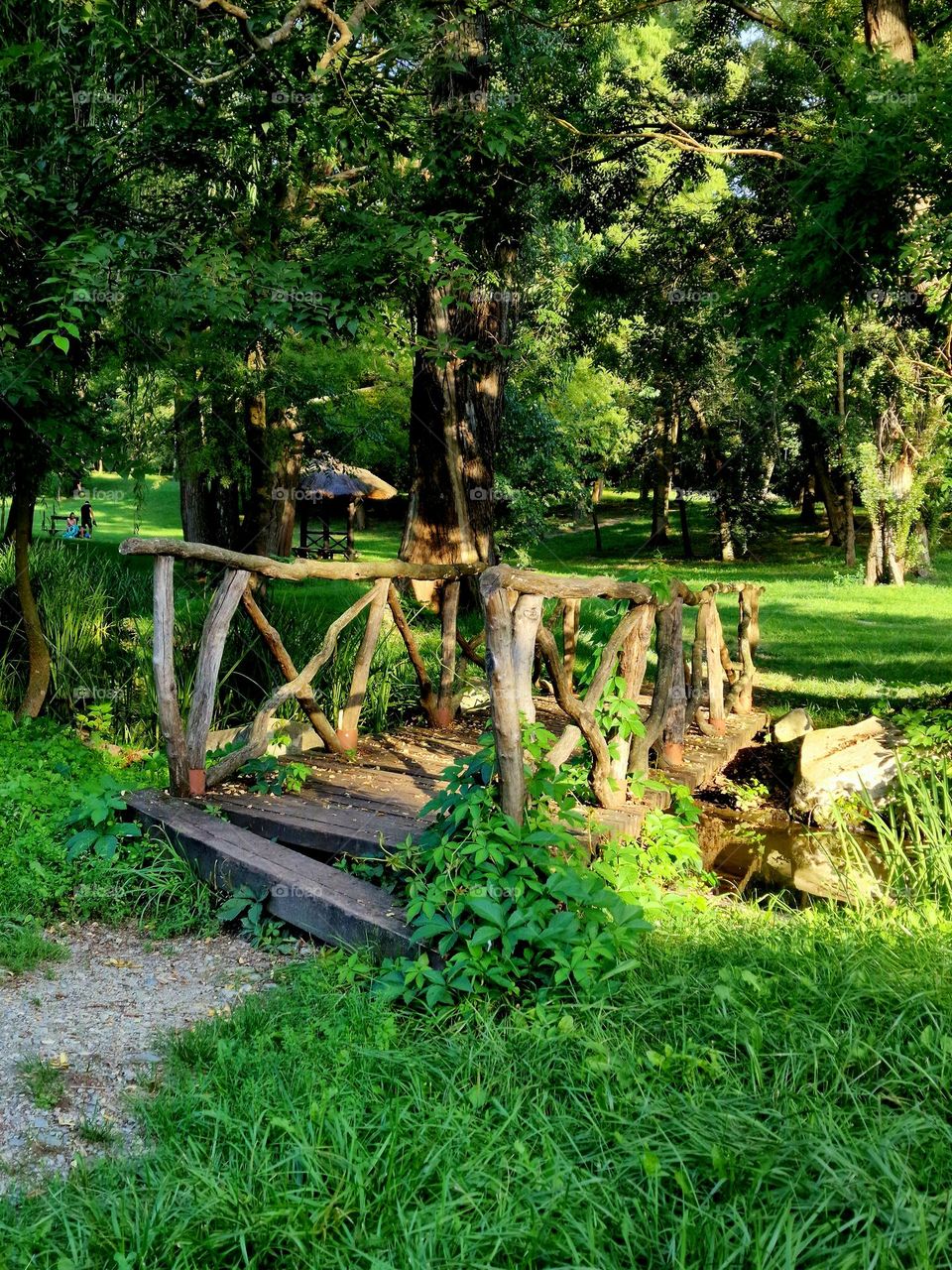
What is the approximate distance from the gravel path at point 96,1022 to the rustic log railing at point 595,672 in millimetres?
1534

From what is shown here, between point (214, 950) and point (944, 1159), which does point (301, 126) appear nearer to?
point (214, 950)

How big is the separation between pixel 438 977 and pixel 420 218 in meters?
5.11

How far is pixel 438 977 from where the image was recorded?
13.3ft

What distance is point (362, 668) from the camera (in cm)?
716

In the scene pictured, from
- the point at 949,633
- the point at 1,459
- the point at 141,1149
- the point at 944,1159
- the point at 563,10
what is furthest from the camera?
the point at 949,633

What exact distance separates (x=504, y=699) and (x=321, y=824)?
1.58 meters

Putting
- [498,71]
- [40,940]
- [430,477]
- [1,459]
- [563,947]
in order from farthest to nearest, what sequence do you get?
[498,71], [430,477], [1,459], [40,940], [563,947]

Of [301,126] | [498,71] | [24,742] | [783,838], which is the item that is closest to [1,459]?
[24,742]

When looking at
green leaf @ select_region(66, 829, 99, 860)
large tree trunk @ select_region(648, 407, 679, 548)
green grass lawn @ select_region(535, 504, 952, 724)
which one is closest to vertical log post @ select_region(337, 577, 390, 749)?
green grass lawn @ select_region(535, 504, 952, 724)

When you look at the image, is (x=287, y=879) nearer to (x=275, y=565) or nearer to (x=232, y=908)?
(x=232, y=908)

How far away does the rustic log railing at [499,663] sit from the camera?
4672 millimetres

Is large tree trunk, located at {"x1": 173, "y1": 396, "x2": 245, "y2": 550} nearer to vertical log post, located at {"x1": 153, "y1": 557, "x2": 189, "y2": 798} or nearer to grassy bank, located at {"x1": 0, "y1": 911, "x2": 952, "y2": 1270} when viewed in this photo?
vertical log post, located at {"x1": 153, "y1": 557, "x2": 189, "y2": 798}
